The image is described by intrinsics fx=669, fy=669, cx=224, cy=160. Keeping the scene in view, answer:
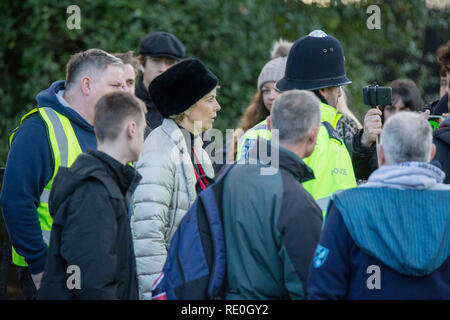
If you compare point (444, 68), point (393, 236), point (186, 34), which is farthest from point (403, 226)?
point (186, 34)

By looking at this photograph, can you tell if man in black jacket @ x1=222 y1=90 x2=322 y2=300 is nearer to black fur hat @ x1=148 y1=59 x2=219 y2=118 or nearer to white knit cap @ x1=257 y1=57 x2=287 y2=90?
black fur hat @ x1=148 y1=59 x2=219 y2=118

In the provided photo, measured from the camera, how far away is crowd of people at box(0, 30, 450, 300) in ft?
8.76

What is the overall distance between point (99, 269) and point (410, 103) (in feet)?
12.8

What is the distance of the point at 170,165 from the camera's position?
366 centimetres

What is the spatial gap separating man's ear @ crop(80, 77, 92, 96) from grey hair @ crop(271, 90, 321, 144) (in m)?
1.27

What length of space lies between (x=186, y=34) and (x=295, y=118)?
15.4ft

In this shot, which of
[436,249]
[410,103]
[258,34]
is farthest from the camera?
[258,34]

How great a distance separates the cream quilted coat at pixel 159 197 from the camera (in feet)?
11.6

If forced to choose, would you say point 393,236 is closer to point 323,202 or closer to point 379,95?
point 323,202

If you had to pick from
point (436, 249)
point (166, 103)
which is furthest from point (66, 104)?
point (436, 249)

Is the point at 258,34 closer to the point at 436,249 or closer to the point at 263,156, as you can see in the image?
the point at 263,156
